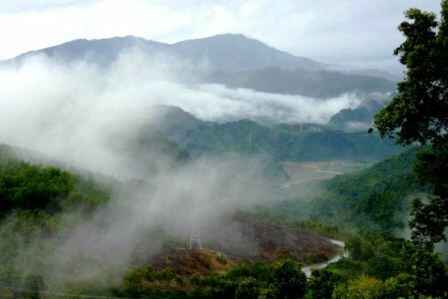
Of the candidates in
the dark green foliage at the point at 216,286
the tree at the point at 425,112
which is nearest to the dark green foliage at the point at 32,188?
the dark green foliage at the point at 216,286

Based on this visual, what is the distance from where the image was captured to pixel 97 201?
101812 millimetres

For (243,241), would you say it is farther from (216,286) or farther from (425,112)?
(425,112)

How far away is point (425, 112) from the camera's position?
63.0 feet

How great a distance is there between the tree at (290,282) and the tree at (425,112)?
48.0 metres

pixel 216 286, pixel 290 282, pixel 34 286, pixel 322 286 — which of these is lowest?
pixel 216 286

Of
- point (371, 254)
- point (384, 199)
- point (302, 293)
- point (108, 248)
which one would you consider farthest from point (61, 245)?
point (384, 199)

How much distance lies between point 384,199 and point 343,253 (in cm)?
3734

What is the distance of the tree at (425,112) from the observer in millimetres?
18531

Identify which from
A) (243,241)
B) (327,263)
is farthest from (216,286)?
(243,241)

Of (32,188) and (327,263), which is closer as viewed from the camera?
(32,188)

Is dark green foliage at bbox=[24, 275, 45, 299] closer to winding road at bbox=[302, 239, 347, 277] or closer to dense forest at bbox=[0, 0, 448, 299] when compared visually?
dense forest at bbox=[0, 0, 448, 299]

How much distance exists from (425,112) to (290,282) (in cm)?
5009

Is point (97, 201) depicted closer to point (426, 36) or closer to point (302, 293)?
point (302, 293)

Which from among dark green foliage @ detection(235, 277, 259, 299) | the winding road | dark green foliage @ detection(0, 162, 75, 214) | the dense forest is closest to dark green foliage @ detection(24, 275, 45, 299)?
the dense forest
